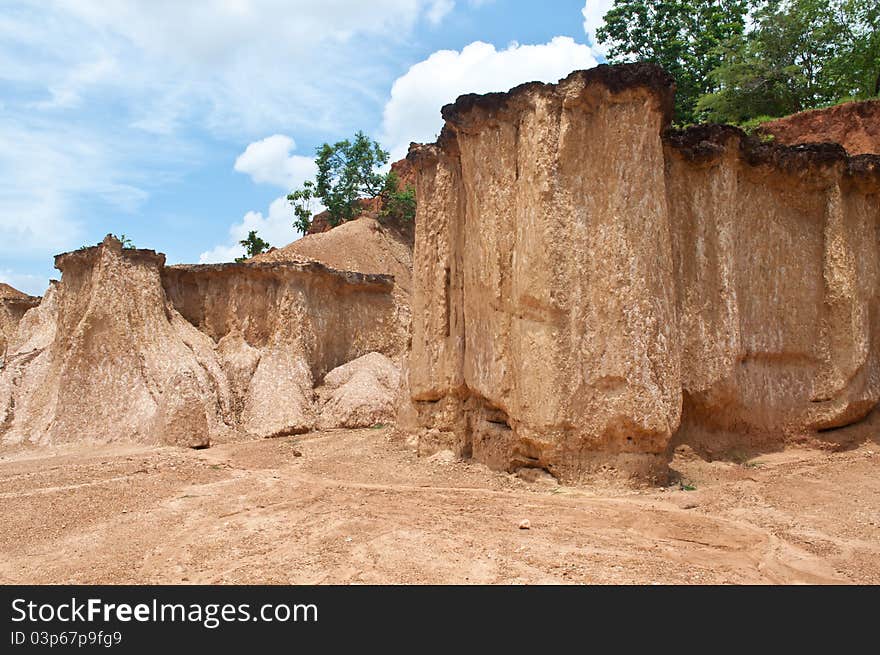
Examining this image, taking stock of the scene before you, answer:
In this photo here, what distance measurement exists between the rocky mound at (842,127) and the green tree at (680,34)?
6.73 meters

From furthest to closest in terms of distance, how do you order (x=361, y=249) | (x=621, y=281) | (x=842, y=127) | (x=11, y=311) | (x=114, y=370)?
(x=361, y=249) → (x=11, y=311) → (x=842, y=127) → (x=114, y=370) → (x=621, y=281)

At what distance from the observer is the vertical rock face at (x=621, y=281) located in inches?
300

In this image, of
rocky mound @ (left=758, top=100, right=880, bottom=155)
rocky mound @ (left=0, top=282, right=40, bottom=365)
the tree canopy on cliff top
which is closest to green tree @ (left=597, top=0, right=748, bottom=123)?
the tree canopy on cliff top

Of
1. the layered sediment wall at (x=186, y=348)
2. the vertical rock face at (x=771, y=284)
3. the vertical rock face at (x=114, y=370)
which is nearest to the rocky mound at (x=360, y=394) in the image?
the layered sediment wall at (x=186, y=348)

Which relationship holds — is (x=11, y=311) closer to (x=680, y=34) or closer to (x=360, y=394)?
(x=360, y=394)

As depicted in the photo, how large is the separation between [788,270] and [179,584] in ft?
28.4

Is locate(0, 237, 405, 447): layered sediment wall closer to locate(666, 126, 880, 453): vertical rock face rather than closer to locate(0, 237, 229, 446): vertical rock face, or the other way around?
locate(0, 237, 229, 446): vertical rock face

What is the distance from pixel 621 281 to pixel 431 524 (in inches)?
132

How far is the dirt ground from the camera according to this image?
4859 mm

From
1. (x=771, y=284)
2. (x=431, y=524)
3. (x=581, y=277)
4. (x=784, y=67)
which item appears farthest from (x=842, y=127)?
(x=431, y=524)

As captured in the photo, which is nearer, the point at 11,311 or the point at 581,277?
the point at 581,277

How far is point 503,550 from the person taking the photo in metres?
5.28

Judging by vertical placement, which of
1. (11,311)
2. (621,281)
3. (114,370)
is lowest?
(114,370)

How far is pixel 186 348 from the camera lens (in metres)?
14.6
